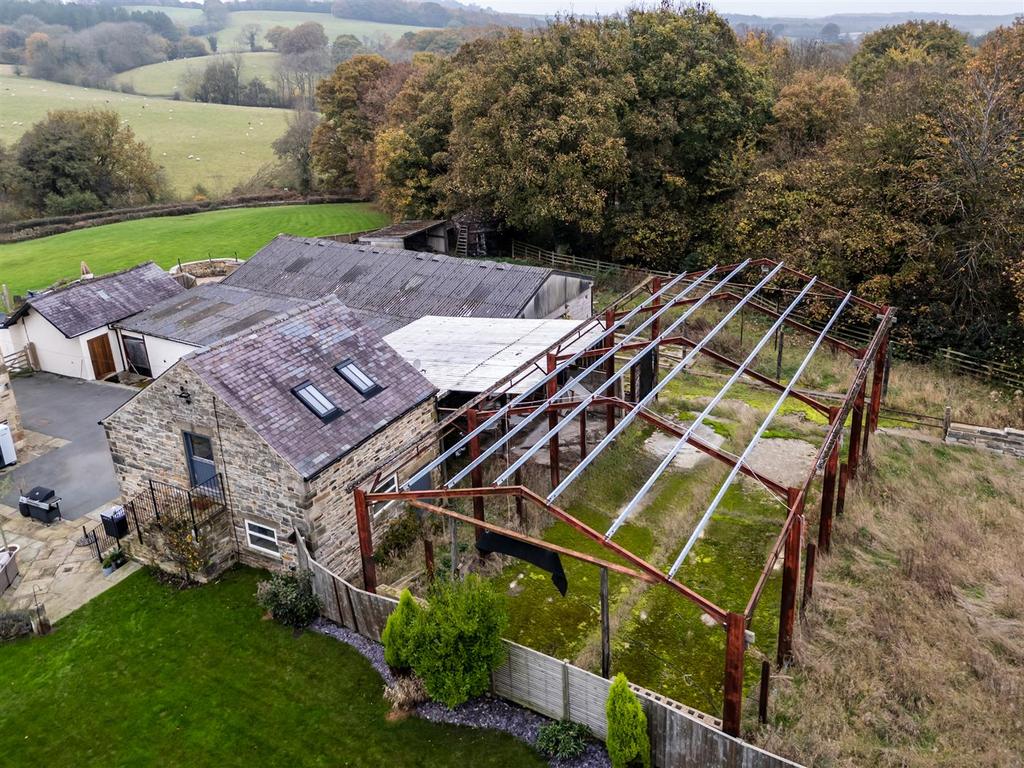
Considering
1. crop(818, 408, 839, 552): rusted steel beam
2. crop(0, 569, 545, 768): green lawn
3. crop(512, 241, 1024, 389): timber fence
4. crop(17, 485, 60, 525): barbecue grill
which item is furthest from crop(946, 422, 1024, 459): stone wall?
crop(17, 485, 60, 525): barbecue grill

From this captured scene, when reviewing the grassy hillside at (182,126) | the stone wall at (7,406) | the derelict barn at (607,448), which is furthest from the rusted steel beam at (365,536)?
the grassy hillside at (182,126)

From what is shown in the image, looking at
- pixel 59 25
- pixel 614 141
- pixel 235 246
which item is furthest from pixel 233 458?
pixel 59 25

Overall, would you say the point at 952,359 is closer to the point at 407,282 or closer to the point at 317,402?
the point at 407,282

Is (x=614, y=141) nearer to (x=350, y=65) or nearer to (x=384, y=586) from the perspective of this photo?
(x=384, y=586)

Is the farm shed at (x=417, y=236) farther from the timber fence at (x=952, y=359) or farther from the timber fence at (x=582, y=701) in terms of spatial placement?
the timber fence at (x=582, y=701)

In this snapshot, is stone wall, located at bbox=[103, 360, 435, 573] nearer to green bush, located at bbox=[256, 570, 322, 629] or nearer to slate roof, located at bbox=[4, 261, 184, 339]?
green bush, located at bbox=[256, 570, 322, 629]

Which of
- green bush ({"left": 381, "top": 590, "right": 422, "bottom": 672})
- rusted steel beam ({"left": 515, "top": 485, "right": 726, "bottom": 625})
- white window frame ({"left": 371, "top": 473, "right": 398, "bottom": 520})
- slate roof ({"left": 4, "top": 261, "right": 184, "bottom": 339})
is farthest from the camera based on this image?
slate roof ({"left": 4, "top": 261, "right": 184, "bottom": 339})
